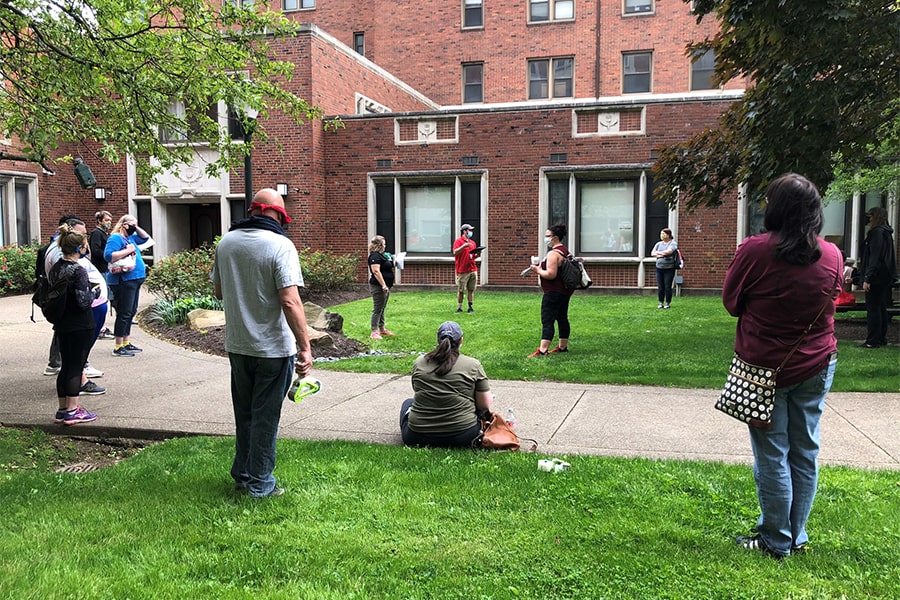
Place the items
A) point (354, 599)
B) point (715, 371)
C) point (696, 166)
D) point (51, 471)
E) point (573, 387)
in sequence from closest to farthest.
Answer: point (354, 599)
point (51, 471)
point (573, 387)
point (715, 371)
point (696, 166)

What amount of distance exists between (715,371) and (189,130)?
23.2ft

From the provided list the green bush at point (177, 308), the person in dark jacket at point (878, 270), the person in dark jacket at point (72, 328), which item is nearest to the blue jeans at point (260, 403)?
the person in dark jacket at point (72, 328)

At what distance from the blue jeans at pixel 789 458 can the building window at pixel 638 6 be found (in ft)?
86.4

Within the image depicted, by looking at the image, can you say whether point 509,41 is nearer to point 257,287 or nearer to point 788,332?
point 257,287

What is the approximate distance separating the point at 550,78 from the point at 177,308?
791 inches

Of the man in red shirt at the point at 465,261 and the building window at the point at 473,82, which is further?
the building window at the point at 473,82

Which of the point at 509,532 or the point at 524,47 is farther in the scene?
the point at 524,47

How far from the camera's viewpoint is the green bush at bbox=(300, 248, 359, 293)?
1647 centimetres

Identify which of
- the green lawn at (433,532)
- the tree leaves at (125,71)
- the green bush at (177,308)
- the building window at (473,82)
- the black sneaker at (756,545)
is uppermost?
the building window at (473,82)

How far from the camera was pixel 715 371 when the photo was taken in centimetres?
826

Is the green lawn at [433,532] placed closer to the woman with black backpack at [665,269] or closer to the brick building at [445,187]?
the woman with black backpack at [665,269]

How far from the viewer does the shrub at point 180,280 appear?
43.4 feet

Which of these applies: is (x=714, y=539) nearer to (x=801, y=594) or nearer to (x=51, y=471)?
(x=801, y=594)

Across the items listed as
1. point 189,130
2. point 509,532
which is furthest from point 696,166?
point 509,532
